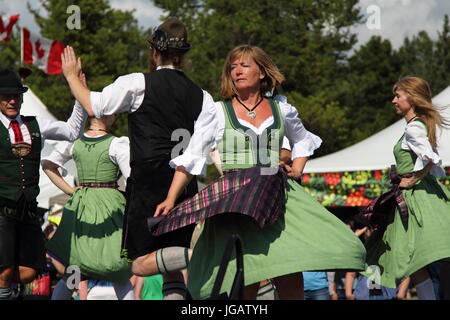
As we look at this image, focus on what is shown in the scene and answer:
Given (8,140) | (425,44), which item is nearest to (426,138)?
(8,140)

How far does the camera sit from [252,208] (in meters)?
4.10

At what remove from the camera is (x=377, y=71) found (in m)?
42.4

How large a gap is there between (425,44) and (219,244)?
4730 cm

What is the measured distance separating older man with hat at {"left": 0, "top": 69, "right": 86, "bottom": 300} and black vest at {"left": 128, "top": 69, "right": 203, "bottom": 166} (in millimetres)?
1118

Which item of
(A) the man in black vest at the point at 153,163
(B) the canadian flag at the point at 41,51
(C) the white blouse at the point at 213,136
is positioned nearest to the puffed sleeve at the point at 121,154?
(C) the white blouse at the point at 213,136

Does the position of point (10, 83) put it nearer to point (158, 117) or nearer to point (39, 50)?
point (158, 117)

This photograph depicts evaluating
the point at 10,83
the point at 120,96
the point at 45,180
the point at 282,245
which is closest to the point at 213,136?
the point at 120,96

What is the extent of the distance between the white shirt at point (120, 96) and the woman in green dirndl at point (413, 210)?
2.43 m

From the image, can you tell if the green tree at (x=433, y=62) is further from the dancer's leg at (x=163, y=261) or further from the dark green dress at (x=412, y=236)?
the dancer's leg at (x=163, y=261)

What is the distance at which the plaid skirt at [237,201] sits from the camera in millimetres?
4094

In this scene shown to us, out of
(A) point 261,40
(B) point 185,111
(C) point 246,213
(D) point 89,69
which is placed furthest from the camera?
(A) point 261,40

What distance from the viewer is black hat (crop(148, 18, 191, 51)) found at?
14.6 feet

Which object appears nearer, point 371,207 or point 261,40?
point 371,207
